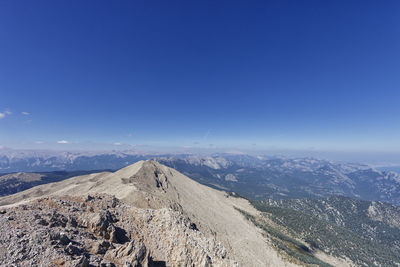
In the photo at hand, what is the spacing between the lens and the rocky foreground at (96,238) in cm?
1209

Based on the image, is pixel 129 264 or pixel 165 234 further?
pixel 165 234

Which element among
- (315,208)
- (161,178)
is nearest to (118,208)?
(161,178)

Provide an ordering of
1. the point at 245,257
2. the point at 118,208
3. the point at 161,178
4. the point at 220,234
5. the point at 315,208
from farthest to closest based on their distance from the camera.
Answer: the point at 315,208
the point at 161,178
the point at 220,234
the point at 245,257
the point at 118,208

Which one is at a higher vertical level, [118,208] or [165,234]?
[118,208]

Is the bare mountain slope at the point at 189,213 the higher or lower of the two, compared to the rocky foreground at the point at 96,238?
lower

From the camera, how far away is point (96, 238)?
722 inches

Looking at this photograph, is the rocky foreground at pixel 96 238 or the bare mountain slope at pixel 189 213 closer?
the rocky foreground at pixel 96 238

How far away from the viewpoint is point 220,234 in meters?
52.0

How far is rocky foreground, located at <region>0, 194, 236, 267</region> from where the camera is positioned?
39.7 ft

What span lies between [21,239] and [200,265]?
690 inches

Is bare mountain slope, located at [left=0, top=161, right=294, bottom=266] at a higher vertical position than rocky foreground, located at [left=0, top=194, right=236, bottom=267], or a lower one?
lower

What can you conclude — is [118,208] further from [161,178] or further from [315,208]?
[315,208]

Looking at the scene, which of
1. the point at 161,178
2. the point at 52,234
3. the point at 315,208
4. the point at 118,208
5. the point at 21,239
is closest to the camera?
the point at 21,239

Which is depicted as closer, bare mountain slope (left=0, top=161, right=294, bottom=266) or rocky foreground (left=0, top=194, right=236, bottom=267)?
rocky foreground (left=0, top=194, right=236, bottom=267)
